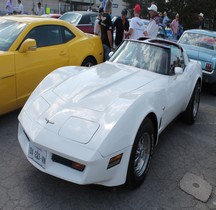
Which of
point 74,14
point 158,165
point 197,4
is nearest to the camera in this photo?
point 158,165

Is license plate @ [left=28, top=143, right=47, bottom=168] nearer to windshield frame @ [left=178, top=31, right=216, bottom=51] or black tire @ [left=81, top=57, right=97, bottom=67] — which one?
black tire @ [left=81, top=57, right=97, bottom=67]

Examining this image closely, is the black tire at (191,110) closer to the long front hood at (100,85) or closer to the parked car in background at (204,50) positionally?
the long front hood at (100,85)

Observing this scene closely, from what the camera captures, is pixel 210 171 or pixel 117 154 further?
pixel 210 171

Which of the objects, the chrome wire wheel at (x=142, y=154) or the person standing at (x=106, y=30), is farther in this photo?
the person standing at (x=106, y=30)

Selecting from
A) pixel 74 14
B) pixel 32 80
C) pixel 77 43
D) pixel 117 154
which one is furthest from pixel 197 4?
pixel 117 154

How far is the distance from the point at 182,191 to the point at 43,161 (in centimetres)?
151

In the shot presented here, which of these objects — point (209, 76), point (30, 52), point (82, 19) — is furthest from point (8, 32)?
point (82, 19)

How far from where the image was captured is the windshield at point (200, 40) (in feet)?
25.3

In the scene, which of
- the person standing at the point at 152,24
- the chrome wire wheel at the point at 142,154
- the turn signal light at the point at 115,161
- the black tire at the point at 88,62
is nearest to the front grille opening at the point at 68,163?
the turn signal light at the point at 115,161

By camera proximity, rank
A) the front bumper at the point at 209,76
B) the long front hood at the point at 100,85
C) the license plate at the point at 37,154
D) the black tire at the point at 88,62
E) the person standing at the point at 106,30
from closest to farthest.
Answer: the license plate at the point at 37,154 → the long front hood at the point at 100,85 → the black tire at the point at 88,62 → the front bumper at the point at 209,76 → the person standing at the point at 106,30

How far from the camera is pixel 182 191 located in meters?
3.15

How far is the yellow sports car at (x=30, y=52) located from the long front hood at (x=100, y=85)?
3.58ft

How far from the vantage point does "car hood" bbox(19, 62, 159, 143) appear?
8.84 ft

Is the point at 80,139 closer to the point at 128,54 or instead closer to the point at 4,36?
the point at 128,54
